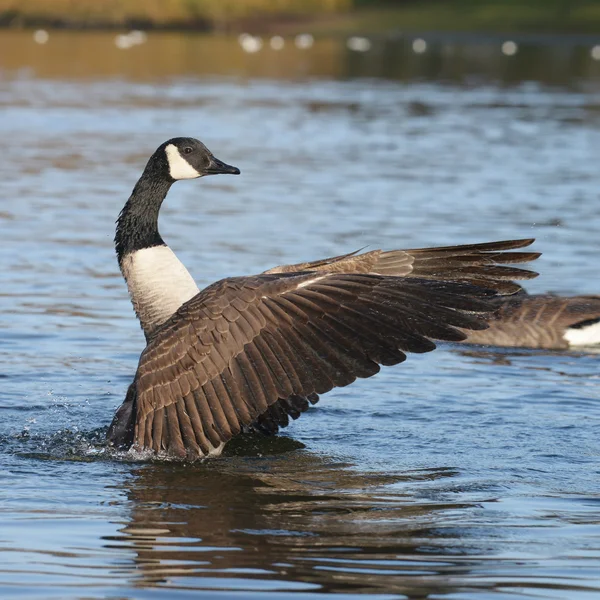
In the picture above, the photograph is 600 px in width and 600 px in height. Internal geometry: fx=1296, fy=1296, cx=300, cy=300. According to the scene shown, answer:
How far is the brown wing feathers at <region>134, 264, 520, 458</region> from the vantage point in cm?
738

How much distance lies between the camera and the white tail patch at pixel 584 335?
1258 centimetres

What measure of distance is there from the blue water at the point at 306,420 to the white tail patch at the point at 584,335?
13.2 inches

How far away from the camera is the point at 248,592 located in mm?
5934

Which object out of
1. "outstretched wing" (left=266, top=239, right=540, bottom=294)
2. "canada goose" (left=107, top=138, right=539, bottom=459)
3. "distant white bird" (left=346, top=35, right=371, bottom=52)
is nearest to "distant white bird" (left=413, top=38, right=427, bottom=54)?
"distant white bird" (left=346, top=35, right=371, bottom=52)

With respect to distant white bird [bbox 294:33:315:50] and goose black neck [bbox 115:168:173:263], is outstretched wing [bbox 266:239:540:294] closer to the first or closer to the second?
goose black neck [bbox 115:168:173:263]

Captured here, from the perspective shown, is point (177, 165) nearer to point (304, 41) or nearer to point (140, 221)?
point (140, 221)

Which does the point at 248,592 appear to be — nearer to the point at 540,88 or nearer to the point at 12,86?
the point at 12,86

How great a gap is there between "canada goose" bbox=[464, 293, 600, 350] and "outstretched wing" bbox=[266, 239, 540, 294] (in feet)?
13.6

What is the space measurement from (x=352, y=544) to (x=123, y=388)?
4.11m

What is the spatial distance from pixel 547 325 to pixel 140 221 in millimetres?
5383

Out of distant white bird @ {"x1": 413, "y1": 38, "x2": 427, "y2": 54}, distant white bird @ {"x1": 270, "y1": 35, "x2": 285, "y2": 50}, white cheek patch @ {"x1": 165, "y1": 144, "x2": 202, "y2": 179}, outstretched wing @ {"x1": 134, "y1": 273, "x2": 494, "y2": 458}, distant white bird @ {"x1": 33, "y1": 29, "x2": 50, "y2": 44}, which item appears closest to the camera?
outstretched wing @ {"x1": 134, "y1": 273, "x2": 494, "y2": 458}

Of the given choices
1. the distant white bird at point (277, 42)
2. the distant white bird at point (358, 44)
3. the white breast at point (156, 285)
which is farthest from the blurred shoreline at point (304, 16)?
the white breast at point (156, 285)

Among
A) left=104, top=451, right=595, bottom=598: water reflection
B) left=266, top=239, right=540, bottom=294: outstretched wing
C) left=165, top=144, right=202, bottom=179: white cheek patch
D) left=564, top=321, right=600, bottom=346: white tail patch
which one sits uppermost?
left=165, top=144, right=202, bottom=179: white cheek patch

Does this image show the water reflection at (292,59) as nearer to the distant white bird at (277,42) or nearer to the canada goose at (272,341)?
the distant white bird at (277,42)
